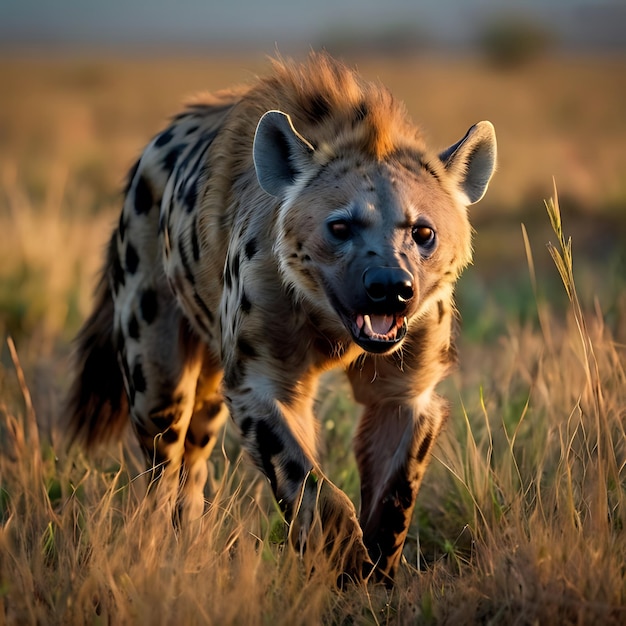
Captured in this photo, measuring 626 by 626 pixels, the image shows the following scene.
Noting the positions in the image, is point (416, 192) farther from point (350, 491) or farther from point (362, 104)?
point (350, 491)

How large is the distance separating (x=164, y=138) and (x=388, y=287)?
1.66m

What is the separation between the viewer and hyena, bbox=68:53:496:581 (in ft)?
Result: 9.87

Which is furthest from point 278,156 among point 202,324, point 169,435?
point 169,435

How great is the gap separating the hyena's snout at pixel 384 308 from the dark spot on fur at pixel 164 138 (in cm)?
152

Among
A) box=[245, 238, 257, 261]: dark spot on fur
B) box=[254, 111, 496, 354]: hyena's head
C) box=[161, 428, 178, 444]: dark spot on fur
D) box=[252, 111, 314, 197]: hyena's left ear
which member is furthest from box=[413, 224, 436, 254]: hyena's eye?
box=[161, 428, 178, 444]: dark spot on fur

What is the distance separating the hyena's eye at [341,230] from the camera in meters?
3.04

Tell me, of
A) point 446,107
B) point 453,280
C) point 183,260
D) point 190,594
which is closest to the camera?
point 190,594

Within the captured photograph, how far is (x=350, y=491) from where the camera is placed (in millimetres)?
3996

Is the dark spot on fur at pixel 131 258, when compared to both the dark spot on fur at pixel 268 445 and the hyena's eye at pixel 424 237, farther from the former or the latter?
the hyena's eye at pixel 424 237

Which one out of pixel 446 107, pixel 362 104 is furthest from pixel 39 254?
pixel 446 107

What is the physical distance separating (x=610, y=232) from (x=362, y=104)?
23.5ft

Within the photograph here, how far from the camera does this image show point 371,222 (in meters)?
3.02

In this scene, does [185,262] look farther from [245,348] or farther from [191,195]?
[245,348]

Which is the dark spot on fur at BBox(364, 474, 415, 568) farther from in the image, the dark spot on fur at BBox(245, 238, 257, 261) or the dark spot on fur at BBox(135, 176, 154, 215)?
the dark spot on fur at BBox(135, 176, 154, 215)
